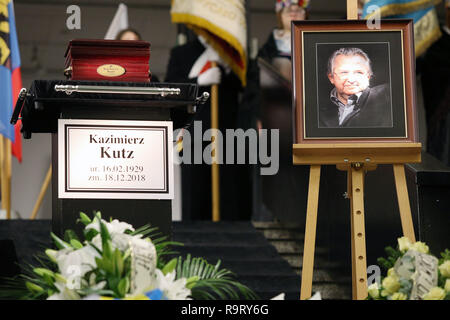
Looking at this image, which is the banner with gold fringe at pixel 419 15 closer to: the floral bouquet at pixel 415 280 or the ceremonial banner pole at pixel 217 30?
the ceremonial banner pole at pixel 217 30

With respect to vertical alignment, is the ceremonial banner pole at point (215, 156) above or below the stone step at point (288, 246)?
above

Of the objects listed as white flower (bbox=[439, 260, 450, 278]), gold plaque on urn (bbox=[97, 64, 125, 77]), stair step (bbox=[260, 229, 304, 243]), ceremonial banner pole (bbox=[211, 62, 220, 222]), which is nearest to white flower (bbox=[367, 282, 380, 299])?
white flower (bbox=[439, 260, 450, 278])

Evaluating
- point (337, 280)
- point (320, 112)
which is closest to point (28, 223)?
point (337, 280)

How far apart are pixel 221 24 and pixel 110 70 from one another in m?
3.29

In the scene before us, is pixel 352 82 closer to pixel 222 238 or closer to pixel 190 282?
pixel 190 282

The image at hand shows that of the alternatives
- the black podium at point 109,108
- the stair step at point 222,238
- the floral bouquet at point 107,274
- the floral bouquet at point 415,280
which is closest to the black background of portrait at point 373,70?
the black podium at point 109,108

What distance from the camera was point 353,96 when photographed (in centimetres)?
425

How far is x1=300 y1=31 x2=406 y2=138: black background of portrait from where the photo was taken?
13.9 ft

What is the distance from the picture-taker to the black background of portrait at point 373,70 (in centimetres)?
423

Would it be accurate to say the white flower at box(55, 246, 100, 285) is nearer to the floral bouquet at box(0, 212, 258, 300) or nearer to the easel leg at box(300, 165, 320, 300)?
the floral bouquet at box(0, 212, 258, 300)

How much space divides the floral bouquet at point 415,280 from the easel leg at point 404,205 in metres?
0.87

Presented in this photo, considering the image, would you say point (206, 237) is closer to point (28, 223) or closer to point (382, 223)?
point (28, 223)

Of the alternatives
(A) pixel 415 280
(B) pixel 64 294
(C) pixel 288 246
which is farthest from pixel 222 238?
(B) pixel 64 294

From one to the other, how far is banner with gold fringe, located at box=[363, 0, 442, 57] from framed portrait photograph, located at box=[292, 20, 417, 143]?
6.85 feet
